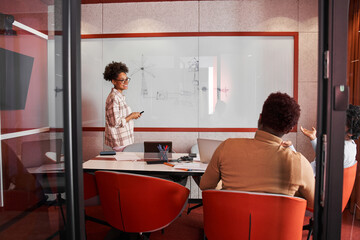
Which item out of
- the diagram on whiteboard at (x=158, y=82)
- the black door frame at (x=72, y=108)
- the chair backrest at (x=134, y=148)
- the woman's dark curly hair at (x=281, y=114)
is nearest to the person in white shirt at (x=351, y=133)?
the woman's dark curly hair at (x=281, y=114)

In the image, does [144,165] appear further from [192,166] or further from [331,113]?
[331,113]

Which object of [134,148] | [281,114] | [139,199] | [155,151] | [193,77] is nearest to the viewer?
[281,114]

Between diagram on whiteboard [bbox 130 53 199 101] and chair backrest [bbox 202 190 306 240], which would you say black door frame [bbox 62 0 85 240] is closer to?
chair backrest [bbox 202 190 306 240]

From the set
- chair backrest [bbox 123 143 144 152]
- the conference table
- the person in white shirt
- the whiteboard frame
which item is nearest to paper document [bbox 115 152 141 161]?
the conference table

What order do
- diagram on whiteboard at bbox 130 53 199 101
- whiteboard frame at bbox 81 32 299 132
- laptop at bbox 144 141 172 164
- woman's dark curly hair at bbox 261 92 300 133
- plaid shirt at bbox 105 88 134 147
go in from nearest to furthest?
woman's dark curly hair at bbox 261 92 300 133 < laptop at bbox 144 141 172 164 < plaid shirt at bbox 105 88 134 147 < whiteboard frame at bbox 81 32 299 132 < diagram on whiteboard at bbox 130 53 199 101

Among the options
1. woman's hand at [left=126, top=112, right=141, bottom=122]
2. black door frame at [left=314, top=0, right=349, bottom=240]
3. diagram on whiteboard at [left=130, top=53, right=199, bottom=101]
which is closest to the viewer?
black door frame at [left=314, top=0, right=349, bottom=240]

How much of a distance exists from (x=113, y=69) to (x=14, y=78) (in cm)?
300

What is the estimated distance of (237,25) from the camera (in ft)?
14.8

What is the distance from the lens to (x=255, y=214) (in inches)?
64.5

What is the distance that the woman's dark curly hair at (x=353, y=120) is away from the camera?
1.43 meters

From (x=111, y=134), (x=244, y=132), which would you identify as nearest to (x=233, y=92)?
(x=244, y=132)

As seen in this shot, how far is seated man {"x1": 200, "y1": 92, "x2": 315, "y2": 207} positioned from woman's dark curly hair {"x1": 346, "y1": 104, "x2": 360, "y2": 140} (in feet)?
0.97

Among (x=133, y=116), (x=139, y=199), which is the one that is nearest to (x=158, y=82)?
(x=133, y=116)

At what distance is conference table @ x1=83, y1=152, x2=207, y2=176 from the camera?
102 inches
